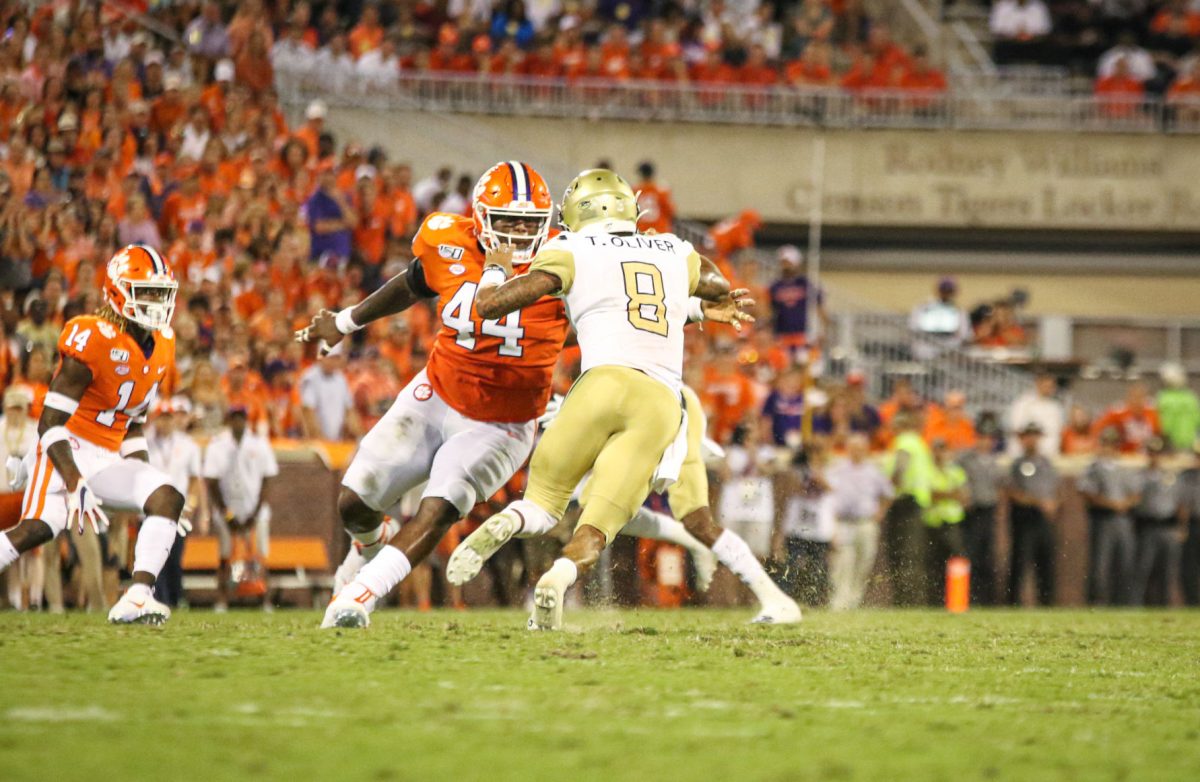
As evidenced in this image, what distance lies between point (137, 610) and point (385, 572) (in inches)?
55.1

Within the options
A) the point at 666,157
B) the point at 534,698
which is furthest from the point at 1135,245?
the point at 534,698

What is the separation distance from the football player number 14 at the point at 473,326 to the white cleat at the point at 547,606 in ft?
4.07

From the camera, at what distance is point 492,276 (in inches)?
292

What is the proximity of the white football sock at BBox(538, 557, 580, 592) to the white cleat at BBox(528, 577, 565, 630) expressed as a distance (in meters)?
0.01

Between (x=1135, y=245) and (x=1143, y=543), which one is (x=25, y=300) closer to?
(x=1143, y=543)

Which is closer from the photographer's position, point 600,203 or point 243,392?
point 600,203

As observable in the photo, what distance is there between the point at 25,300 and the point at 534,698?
29.4 ft

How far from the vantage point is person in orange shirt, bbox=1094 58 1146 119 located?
870 inches

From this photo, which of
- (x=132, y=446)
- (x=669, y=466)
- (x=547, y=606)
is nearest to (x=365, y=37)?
(x=132, y=446)

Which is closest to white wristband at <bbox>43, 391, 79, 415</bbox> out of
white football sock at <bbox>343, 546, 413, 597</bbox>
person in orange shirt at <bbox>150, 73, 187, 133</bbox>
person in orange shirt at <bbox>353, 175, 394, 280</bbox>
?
white football sock at <bbox>343, 546, 413, 597</bbox>

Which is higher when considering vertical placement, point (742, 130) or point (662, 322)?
point (742, 130)

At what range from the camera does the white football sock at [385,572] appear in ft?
23.5

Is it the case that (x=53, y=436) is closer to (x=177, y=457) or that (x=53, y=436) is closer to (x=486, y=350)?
(x=486, y=350)

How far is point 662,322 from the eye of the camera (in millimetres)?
7402
